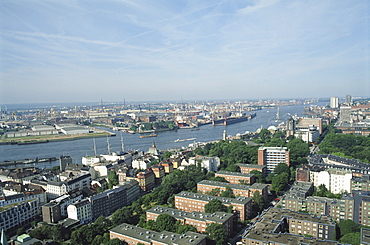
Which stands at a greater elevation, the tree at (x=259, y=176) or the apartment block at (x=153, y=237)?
the apartment block at (x=153, y=237)

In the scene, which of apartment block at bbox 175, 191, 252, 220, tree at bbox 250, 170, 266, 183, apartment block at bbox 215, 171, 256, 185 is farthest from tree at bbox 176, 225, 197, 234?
tree at bbox 250, 170, 266, 183

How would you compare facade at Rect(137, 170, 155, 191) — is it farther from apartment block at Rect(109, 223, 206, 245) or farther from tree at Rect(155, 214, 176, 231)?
apartment block at Rect(109, 223, 206, 245)

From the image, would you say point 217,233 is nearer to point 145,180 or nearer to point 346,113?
point 145,180

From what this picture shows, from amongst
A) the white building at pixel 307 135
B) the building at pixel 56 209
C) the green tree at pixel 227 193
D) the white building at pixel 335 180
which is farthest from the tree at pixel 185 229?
the white building at pixel 307 135

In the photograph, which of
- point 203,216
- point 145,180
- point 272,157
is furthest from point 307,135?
point 203,216

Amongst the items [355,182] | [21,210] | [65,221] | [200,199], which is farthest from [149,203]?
[355,182]

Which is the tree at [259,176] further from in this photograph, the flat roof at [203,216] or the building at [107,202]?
the building at [107,202]
